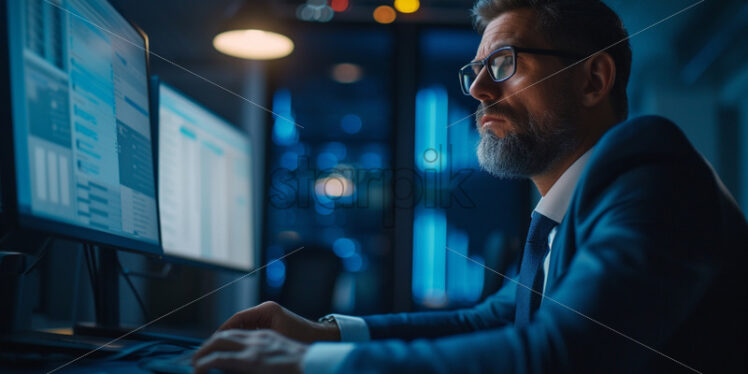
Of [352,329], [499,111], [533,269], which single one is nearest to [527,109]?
[499,111]

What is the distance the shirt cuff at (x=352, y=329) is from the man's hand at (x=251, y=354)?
0.36 m

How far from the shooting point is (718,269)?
1.75 ft

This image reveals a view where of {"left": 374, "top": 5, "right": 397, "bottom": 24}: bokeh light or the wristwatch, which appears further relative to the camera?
{"left": 374, "top": 5, "right": 397, "bottom": 24}: bokeh light

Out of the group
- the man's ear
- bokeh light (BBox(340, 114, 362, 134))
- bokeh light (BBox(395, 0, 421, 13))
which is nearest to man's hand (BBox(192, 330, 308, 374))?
the man's ear

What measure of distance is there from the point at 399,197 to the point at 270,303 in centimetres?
257

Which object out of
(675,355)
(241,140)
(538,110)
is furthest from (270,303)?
(241,140)

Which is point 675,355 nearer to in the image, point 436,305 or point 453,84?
point 436,305

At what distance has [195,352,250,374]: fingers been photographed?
16.9 inches

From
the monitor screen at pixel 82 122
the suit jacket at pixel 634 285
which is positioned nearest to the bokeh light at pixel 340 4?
the monitor screen at pixel 82 122

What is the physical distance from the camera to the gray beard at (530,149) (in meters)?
1.02

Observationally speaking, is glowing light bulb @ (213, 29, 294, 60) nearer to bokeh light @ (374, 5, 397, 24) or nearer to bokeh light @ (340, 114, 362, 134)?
bokeh light @ (374, 5, 397, 24)

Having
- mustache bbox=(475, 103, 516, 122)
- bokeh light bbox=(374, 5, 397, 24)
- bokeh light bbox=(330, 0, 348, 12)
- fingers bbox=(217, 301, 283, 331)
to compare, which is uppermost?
bokeh light bbox=(330, 0, 348, 12)

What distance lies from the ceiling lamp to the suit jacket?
178 centimetres

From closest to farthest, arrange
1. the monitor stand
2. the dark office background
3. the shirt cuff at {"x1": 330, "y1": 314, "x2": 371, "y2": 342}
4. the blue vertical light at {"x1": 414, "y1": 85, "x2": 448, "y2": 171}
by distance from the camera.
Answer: the shirt cuff at {"x1": 330, "y1": 314, "x2": 371, "y2": 342} < the monitor stand < the dark office background < the blue vertical light at {"x1": 414, "y1": 85, "x2": 448, "y2": 171}
